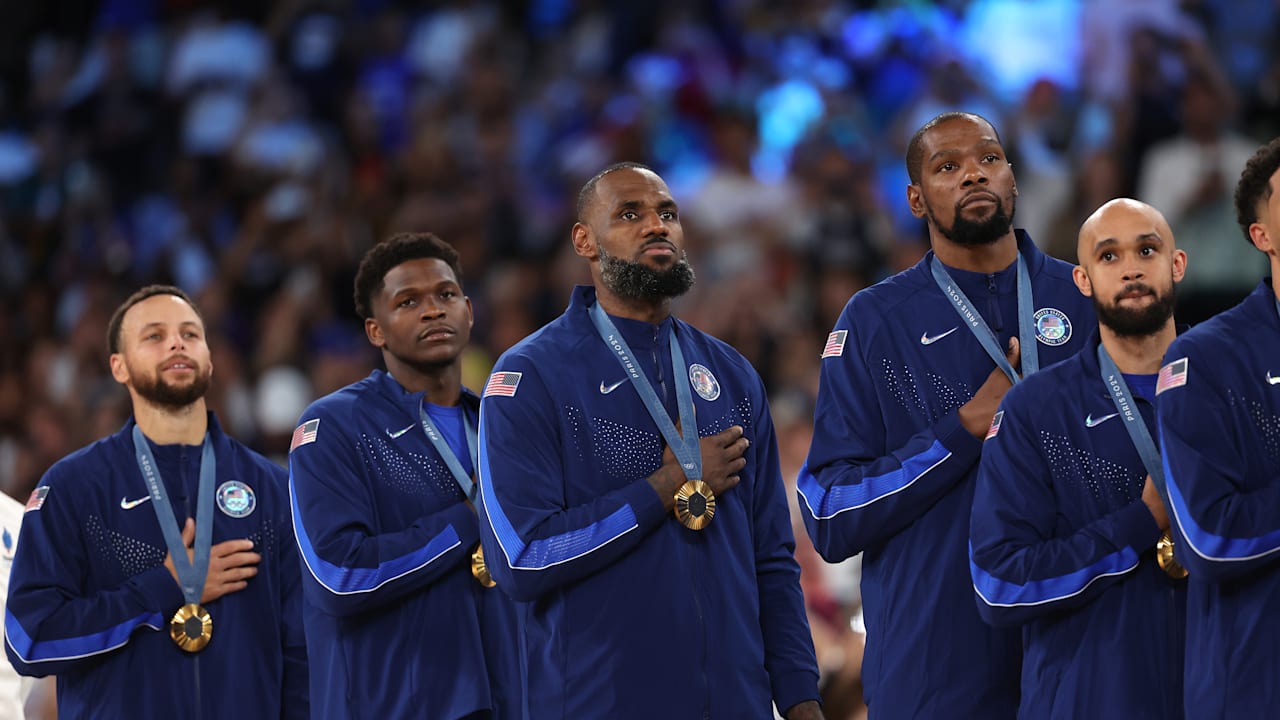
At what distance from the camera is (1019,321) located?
514 cm

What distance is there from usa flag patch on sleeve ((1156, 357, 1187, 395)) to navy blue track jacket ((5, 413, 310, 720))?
3.11 metres

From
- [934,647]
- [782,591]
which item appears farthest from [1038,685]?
[782,591]

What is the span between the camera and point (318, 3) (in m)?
15.0

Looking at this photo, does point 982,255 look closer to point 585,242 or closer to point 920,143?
point 920,143

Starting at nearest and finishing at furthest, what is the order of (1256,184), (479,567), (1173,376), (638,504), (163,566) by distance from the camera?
1. (1173,376)
2. (1256,184)
3. (638,504)
4. (479,567)
5. (163,566)

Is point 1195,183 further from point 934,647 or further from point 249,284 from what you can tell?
point 249,284

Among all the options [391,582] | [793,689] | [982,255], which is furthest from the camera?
[391,582]

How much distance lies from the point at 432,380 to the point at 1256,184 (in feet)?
9.17

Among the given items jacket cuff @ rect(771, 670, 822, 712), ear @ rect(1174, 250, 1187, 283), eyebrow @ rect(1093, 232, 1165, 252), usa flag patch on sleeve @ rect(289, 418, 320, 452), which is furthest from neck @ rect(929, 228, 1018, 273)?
usa flag patch on sleeve @ rect(289, 418, 320, 452)

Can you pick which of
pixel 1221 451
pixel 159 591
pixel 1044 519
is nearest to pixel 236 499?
pixel 159 591

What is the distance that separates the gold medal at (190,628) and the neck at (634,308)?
1.79m

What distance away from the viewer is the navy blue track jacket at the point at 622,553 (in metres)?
4.75

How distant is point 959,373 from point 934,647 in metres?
0.79

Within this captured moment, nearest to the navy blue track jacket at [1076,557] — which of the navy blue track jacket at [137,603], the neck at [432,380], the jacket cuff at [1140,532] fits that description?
the jacket cuff at [1140,532]
